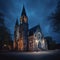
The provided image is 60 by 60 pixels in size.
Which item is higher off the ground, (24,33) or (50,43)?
(24,33)

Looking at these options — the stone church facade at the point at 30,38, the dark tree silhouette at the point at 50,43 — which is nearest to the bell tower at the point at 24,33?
the stone church facade at the point at 30,38

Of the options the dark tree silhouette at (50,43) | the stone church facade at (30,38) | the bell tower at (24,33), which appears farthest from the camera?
the bell tower at (24,33)

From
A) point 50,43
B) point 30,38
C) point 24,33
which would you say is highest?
point 24,33

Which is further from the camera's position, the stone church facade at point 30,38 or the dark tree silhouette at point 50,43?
the stone church facade at point 30,38

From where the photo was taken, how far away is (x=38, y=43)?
78375 millimetres

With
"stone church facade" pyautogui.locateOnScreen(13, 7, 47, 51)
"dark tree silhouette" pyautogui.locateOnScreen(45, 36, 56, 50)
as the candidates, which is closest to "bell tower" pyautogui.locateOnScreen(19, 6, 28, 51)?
"stone church facade" pyautogui.locateOnScreen(13, 7, 47, 51)

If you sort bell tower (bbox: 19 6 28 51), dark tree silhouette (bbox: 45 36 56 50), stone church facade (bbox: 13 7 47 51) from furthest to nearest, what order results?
1. bell tower (bbox: 19 6 28 51)
2. stone church facade (bbox: 13 7 47 51)
3. dark tree silhouette (bbox: 45 36 56 50)

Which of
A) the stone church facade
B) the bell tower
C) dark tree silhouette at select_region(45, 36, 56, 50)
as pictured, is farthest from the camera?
the bell tower

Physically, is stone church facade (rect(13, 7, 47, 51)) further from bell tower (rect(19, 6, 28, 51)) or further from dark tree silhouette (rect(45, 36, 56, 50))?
dark tree silhouette (rect(45, 36, 56, 50))

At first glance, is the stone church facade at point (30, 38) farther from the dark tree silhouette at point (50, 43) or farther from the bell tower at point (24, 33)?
the dark tree silhouette at point (50, 43)

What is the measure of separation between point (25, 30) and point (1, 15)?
60.0 m

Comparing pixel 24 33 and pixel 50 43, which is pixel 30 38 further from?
pixel 50 43

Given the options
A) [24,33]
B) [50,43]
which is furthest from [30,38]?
[50,43]

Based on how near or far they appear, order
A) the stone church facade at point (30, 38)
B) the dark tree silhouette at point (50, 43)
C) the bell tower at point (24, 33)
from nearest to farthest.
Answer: the dark tree silhouette at point (50, 43)
the stone church facade at point (30, 38)
the bell tower at point (24, 33)
